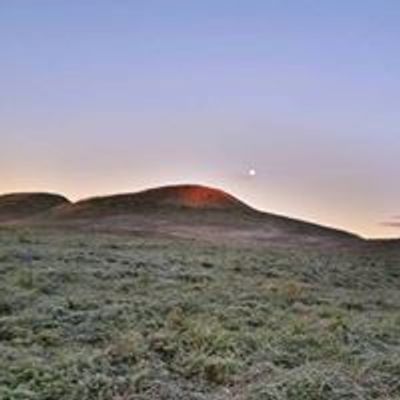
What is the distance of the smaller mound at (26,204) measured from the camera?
6526cm

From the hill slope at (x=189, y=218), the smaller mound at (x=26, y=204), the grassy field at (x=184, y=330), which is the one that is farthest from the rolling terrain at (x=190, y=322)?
the smaller mound at (x=26, y=204)

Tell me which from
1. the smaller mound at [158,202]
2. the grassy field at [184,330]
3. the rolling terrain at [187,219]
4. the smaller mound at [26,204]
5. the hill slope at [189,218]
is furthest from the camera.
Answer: the smaller mound at [26,204]

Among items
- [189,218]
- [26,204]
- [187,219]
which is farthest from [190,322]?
[26,204]

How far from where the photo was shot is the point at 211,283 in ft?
75.6

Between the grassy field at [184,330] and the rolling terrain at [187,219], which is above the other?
Result: the rolling terrain at [187,219]

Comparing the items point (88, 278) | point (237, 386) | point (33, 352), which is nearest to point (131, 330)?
point (33, 352)

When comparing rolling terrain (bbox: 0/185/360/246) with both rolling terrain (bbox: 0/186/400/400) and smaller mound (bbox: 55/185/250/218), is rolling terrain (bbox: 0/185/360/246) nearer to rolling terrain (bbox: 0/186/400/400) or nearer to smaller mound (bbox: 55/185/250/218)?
smaller mound (bbox: 55/185/250/218)

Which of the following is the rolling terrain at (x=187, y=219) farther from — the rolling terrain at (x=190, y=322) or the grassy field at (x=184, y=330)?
the grassy field at (x=184, y=330)

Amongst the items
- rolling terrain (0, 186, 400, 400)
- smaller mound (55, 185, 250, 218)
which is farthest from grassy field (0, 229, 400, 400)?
smaller mound (55, 185, 250, 218)

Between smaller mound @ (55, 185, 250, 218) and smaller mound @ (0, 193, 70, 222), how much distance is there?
4035mm

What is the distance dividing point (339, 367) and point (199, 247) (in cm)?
2167

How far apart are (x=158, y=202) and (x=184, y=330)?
46346mm

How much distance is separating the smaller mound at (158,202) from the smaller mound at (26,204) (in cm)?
404

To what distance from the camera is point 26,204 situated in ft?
227
